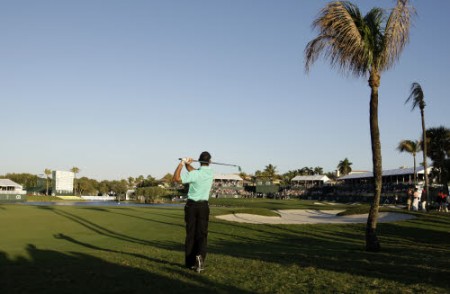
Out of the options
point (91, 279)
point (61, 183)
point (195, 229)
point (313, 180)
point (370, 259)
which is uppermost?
point (313, 180)

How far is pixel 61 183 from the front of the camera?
11381 centimetres

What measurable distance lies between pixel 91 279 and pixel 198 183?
2.68m

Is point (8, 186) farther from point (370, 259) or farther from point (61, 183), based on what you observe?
point (370, 259)

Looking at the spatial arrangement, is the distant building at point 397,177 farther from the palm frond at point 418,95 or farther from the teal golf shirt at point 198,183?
the teal golf shirt at point 198,183

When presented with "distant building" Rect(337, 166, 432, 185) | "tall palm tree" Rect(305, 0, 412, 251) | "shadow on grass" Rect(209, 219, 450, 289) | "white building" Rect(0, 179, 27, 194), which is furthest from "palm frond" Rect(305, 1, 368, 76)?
"white building" Rect(0, 179, 27, 194)

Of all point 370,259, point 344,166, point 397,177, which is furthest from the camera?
point 344,166

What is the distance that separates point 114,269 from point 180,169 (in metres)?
2.26

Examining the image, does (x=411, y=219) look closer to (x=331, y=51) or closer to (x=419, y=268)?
(x=331, y=51)

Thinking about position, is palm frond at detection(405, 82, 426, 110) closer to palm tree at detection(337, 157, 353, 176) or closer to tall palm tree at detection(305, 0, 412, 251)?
tall palm tree at detection(305, 0, 412, 251)

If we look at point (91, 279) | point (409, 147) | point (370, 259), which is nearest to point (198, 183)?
point (91, 279)

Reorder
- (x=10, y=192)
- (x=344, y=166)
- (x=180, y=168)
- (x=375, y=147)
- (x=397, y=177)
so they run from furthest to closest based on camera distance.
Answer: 1. (x=344, y=166)
2. (x=10, y=192)
3. (x=397, y=177)
4. (x=375, y=147)
5. (x=180, y=168)

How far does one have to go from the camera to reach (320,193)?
91.5m

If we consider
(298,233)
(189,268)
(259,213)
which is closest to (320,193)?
(259,213)

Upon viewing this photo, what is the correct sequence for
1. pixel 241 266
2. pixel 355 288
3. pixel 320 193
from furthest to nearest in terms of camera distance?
pixel 320 193 → pixel 241 266 → pixel 355 288
